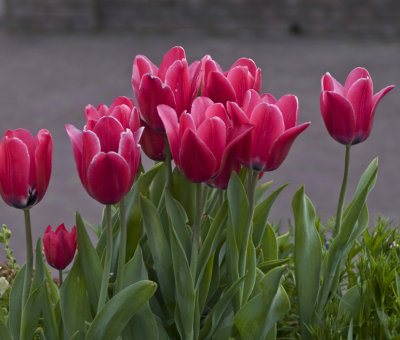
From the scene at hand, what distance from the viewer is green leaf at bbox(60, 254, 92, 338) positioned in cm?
122

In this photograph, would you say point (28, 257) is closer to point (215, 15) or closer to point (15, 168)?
point (15, 168)

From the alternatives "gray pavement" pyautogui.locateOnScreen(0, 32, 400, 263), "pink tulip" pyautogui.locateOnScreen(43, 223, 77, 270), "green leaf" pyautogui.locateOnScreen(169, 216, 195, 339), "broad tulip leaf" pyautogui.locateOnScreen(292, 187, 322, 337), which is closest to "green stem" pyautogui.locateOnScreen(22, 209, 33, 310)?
"pink tulip" pyautogui.locateOnScreen(43, 223, 77, 270)

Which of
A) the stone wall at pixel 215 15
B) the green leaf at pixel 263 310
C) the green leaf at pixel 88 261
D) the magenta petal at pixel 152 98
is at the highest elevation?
the stone wall at pixel 215 15

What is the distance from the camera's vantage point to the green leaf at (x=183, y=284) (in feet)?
3.84

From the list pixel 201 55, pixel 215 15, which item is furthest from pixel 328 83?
pixel 215 15

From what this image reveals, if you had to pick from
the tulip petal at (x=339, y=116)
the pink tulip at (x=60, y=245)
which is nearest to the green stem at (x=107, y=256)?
the pink tulip at (x=60, y=245)

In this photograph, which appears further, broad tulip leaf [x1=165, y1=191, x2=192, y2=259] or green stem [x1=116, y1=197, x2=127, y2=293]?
broad tulip leaf [x1=165, y1=191, x2=192, y2=259]

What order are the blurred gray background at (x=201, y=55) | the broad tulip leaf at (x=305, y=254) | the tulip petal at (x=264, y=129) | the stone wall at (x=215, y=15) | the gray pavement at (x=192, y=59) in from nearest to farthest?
the tulip petal at (x=264, y=129), the broad tulip leaf at (x=305, y=254), the gray pavement at (x=192, y=59), the blurred gray background at (x=201, y=55), the stone wall at (x=215, y=15)

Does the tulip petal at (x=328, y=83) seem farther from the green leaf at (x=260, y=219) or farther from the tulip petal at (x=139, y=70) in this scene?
the tulip petal at (x=139, y=70)

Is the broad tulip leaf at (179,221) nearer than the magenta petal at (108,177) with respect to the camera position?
No

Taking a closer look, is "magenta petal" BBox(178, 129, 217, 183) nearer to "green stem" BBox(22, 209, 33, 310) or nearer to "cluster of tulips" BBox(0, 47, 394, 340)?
"cluster of tulips" BBox(0, 47, 394, 340)

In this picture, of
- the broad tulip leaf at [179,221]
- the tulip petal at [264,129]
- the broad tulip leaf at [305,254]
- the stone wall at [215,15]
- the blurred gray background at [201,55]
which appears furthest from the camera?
the stone wall at [215,15]

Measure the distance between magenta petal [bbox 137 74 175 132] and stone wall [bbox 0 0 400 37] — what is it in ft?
29.0

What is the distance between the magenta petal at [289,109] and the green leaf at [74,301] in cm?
43
